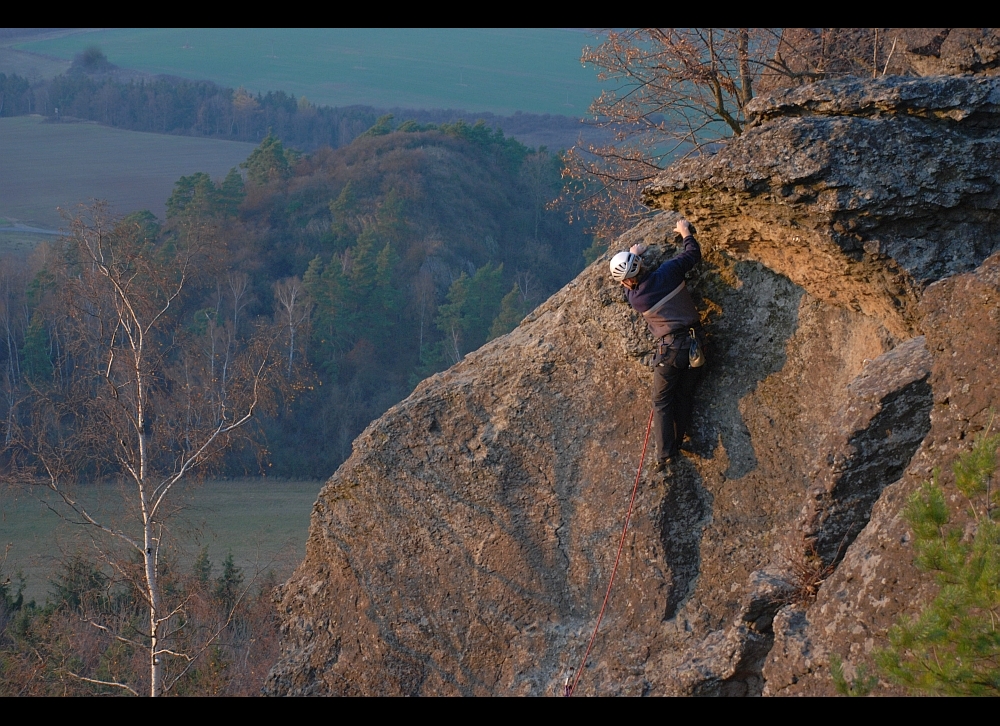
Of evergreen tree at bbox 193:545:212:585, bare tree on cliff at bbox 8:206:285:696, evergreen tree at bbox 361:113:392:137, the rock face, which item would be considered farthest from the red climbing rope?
evergreen tree at bbox 361:113:392:137

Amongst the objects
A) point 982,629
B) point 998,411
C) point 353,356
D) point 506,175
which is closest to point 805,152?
point 998,411

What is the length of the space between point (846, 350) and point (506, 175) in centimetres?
6760

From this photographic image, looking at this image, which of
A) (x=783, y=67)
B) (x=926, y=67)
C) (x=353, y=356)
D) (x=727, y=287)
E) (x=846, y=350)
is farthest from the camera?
(x=353, y=356)

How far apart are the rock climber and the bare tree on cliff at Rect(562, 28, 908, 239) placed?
6904mm

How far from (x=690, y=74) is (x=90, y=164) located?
8357 cm

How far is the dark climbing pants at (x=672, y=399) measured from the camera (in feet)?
25.5

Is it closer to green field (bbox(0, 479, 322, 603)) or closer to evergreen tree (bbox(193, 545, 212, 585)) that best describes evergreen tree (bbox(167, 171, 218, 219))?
green field (bbox(0, 479, 322, 603))

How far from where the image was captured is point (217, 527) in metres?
37.4

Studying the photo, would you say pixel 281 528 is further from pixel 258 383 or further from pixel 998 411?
pixel 998 411

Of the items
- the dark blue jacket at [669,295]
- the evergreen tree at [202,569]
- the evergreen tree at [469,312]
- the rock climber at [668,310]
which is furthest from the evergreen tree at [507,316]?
the dark blue jacket at [669,295]

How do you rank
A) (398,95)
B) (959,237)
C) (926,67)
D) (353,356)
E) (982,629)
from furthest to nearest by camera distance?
(398,95) < (353,356) < (926,67) < (959,237) < (982,629)

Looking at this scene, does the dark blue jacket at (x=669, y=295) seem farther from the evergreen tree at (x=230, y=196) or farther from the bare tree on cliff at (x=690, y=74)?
the evergreen tree at (x=230, y=196)

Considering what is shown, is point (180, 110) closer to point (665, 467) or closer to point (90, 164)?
point (90, 164)

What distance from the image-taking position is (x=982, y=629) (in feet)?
13.8
